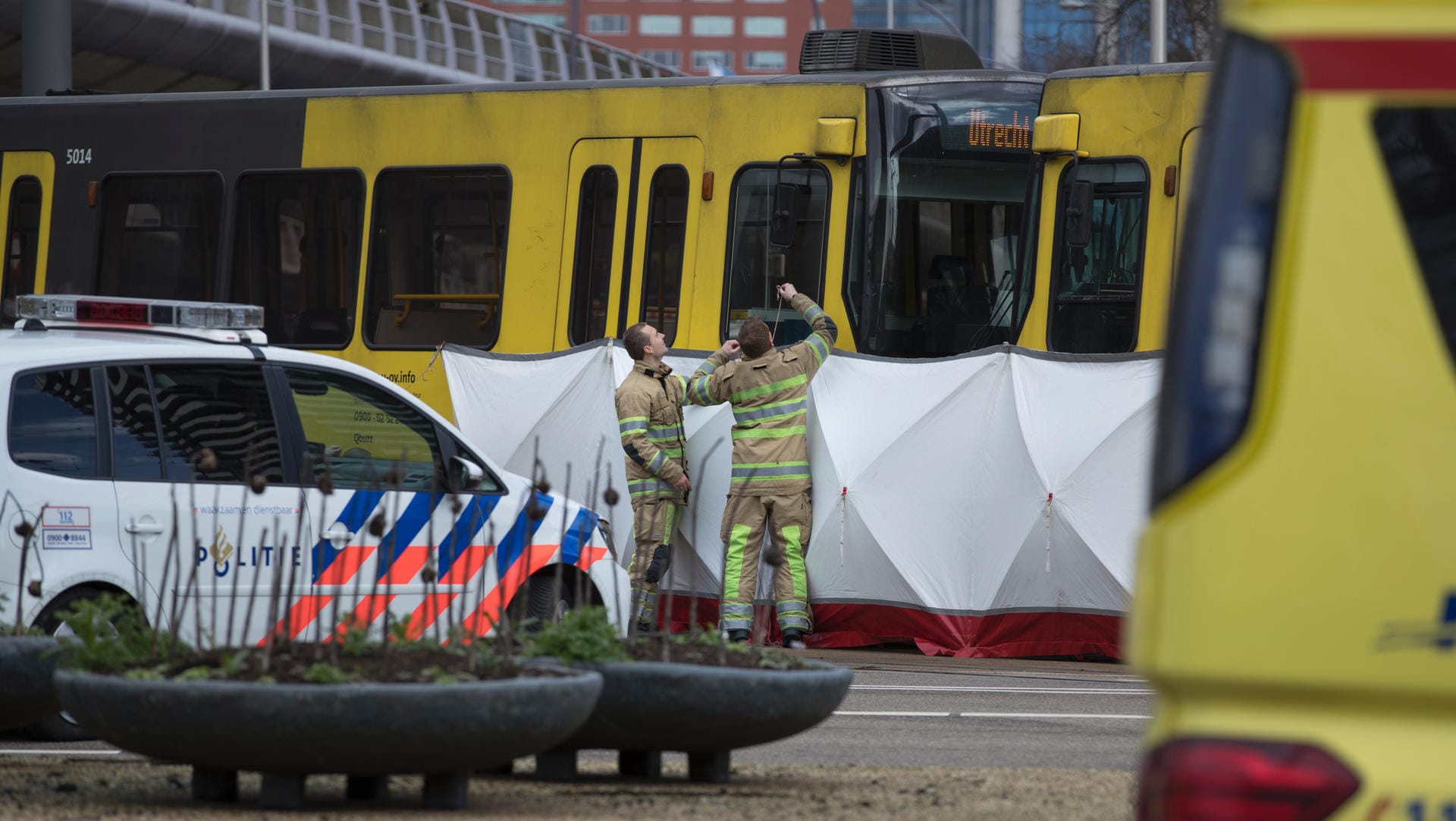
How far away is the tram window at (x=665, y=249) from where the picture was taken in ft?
46.6

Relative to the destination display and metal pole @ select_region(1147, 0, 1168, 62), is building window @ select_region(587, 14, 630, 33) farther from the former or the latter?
the destination display

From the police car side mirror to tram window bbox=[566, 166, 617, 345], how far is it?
4.55 meters

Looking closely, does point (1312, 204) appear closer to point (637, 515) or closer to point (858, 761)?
point (858, 761)

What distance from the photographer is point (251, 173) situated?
631 inches

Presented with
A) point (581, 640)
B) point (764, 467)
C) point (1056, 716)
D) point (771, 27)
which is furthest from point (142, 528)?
point (771, 27)

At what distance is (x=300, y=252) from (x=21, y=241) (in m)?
2.68

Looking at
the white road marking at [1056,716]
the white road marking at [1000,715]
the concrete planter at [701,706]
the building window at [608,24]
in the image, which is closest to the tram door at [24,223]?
the white road marking at [1000,715]

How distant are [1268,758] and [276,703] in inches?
149

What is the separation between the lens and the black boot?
11.6m

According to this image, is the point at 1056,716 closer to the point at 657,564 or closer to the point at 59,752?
the point at 657,564

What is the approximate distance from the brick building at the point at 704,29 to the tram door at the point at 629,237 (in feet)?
430

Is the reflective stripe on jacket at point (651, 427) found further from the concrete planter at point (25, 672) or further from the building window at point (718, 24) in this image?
the building window at point (718, 24)

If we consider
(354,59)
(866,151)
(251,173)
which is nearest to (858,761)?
(866,151)

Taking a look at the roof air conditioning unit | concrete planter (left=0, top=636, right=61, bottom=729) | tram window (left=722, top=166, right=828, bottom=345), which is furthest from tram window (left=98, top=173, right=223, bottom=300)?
concrete planter (left=0, top=636, right=61, bottom=729)
